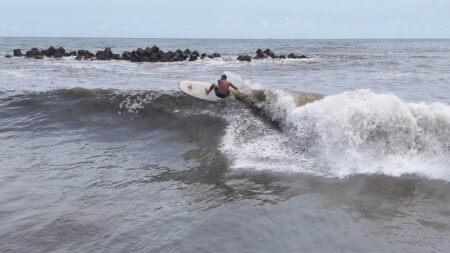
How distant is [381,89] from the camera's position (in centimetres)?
2028

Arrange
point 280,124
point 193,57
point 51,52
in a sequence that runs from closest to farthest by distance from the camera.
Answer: point 280,124 → point 193,57 → point 51,52

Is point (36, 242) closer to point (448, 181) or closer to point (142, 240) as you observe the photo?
point (142, 240)

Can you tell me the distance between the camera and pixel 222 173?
29.9 feet

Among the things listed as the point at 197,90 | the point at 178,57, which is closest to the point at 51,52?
the point at 178,57

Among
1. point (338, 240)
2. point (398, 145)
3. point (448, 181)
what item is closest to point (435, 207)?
point (448, 181)

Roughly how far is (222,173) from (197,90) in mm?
6517

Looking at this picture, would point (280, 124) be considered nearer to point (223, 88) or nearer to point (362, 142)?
point (223, 88)

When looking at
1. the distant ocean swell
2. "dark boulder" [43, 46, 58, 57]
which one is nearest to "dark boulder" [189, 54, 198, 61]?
"dark boulder" [43, 46, 58, 57]

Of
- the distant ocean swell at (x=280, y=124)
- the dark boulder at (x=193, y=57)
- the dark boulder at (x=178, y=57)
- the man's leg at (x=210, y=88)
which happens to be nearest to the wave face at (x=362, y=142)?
the distant ocean swell at (x=280, y=124)

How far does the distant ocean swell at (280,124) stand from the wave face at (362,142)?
20mm

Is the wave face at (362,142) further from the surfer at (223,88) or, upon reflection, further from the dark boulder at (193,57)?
the dark boulder at (193,57)

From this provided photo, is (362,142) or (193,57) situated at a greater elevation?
(193,57)

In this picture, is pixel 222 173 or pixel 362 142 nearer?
pixel 222 173

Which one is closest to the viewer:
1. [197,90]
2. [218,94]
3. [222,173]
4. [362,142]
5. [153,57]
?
[222,173]
